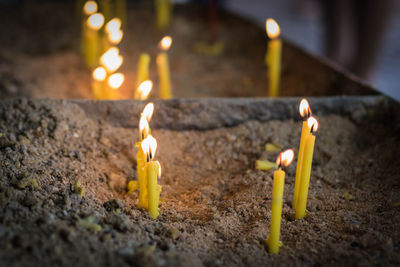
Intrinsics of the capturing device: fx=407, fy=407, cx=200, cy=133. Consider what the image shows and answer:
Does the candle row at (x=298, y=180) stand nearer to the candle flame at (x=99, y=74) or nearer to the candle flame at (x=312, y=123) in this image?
the candle flame at (x=312, y=123)

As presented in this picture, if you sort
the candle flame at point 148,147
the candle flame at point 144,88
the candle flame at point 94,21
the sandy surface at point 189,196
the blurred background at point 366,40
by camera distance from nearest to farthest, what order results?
the sandy surface at point 189,196
the candle flame at point 148,147
the candle flame at point 144,88
the candle flame at point 94,21
the blurred background at point 366,40

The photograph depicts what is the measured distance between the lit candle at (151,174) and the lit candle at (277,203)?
353mm

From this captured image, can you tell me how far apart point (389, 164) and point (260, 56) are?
170 centimetres

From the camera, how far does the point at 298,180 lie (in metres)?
1.27

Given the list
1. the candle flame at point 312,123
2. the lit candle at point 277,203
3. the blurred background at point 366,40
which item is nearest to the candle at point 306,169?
the candle flame at point 312,123

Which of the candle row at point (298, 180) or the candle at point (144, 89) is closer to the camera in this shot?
the candle row at point (298, 180)

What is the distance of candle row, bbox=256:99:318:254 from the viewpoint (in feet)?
3.51

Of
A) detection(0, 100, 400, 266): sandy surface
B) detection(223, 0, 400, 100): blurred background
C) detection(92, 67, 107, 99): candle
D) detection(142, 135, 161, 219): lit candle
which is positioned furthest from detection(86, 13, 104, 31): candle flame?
detection(142, 135, 161, 219): lit candle

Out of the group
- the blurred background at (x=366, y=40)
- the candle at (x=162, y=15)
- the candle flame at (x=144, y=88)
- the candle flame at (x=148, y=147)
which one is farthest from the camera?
the candle at (x=162, y=15)

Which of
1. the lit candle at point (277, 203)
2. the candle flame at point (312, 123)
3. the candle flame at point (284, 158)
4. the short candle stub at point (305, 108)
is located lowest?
the lit candle at point (277, 203)

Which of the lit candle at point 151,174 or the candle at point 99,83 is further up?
the candle at point 99,83

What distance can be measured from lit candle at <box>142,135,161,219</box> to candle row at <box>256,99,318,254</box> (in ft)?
1.15

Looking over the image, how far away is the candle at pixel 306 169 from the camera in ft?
3.90

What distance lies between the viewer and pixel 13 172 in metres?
1.24
